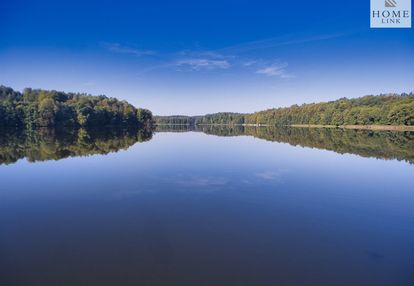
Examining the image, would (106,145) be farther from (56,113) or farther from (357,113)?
(357,113)

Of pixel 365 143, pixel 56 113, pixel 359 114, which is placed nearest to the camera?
pixel 365 143

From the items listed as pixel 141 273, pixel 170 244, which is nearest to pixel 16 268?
pixel 141 273

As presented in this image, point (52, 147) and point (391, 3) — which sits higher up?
point (391, 3)

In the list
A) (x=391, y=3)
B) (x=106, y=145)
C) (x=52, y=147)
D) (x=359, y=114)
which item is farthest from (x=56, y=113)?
(x=359, y=114)

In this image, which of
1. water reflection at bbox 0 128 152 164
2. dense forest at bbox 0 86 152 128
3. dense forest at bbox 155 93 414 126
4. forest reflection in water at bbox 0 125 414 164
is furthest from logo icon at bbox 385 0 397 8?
dense forest at bbox 0 86 152 128

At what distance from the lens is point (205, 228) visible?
914 centimetres

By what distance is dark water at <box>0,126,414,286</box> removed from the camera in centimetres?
644

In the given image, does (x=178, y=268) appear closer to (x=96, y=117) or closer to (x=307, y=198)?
(x=307, y=198)

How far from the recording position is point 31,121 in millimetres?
72688

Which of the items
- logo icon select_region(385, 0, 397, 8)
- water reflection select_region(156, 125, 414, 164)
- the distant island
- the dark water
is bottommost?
the dark water

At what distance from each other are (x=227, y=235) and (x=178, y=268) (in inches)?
95.8

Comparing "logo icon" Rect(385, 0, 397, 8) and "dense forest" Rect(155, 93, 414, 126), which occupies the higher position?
"logo icon" Rect(385, 0, 397, 8)

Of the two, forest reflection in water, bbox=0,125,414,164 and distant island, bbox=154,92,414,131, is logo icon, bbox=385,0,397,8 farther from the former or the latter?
distant island, bbox=154,92,414,131

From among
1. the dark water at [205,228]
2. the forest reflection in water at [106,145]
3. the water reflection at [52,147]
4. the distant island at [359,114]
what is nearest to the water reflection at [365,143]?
Result: the forest reflection in water at [106,145]
